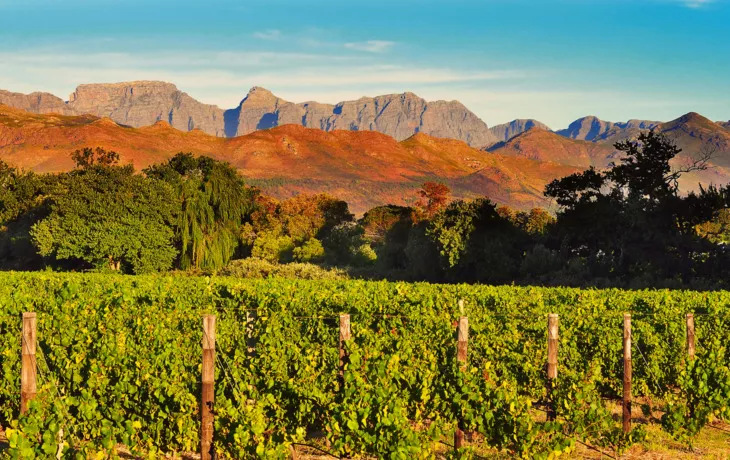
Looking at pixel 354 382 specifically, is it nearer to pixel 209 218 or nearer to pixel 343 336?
pixel 343 336

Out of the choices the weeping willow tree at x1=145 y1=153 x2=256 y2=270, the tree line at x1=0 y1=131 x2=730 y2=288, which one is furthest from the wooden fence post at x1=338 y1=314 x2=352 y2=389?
the weeping willow tree at x1=145 y1=153 x2=256 y2=270

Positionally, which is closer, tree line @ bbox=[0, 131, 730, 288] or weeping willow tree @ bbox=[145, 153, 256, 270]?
tree line @ bbox=[0, 131, 730, 288]

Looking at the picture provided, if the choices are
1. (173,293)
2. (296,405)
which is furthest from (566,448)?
(173,293)

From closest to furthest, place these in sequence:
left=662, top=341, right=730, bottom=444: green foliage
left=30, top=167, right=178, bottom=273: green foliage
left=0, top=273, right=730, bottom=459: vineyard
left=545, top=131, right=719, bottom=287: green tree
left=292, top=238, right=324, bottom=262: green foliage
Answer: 1. left=0, top=273, right=730, bottom=459: vineyard
2. left=662, top=341, right=730, bottom=444: green foliage
3. left=545, top=131, right=719, bottom=287: green tree
4. left=30, top=167, right=178, bottom=273: green foliage
5. left=292, top=238, right=324, bottom=262: green foliage

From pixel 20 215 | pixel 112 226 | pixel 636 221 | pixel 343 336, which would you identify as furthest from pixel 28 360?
pixel 20 215

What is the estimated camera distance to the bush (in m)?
44.9

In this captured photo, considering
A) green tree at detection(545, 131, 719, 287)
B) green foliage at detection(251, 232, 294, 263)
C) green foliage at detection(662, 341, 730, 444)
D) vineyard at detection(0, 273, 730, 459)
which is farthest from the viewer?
green foliage at detection(251, 232, 294, 263)

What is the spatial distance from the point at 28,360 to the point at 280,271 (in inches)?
1487

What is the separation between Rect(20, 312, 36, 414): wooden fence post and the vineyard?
0.48 meters

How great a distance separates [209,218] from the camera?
57.4 metres

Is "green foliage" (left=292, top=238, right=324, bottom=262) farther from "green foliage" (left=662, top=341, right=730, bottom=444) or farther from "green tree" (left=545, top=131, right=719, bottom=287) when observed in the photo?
"green foliage" (left=662, top=341, right=730, bottom=444)

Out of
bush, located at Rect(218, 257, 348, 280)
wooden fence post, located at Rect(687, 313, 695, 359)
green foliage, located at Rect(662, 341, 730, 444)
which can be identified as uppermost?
wooden fence post, located at Rect(687, 313, 695, 359)

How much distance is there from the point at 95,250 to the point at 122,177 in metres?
7.52

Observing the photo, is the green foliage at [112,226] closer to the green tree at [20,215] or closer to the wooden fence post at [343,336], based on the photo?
the green tree at [20,215]
